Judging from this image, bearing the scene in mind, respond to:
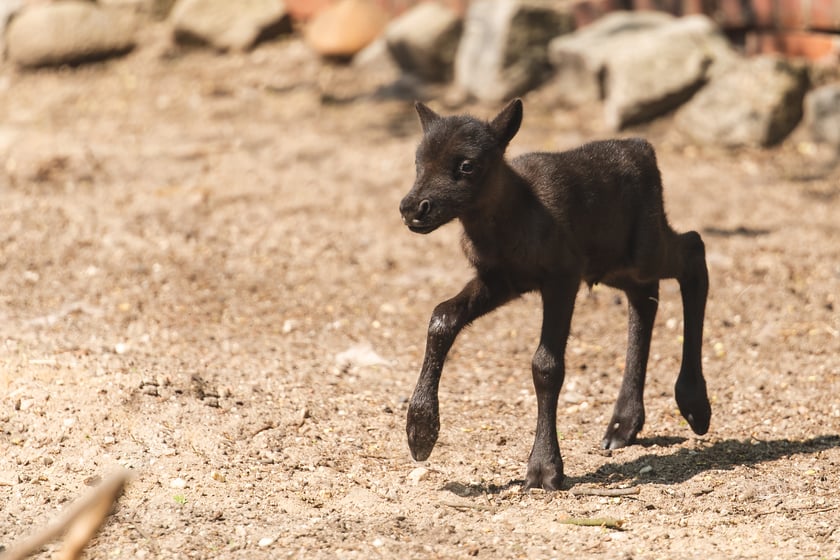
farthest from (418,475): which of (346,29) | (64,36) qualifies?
(64,36)

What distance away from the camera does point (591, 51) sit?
1292 centimetres

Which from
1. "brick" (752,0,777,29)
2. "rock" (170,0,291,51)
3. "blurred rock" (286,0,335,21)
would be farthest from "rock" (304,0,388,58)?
"brick" (752,0,777,29)

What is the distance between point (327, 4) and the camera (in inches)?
635

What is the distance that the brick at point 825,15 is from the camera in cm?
1205

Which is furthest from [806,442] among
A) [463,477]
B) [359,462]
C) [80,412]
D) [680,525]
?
[80,412]

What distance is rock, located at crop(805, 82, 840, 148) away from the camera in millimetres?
11844

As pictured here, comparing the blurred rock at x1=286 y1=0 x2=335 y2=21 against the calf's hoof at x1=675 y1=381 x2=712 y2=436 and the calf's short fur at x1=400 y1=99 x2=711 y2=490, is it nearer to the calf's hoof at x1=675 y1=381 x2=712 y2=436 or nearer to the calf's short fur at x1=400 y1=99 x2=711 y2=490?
the calf's short fur at x1=400 y1=99 x2=711 y2=490

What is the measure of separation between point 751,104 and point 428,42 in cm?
398

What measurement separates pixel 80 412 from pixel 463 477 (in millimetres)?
2068

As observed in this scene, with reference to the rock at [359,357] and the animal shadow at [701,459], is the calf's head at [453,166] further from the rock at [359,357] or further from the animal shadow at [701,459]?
the rock at [359,357]

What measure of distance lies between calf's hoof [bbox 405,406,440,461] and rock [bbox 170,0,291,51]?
35.9 ft

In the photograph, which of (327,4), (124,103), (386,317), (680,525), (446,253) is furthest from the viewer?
(327,4)

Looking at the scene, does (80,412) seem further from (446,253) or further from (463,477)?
(446,253)

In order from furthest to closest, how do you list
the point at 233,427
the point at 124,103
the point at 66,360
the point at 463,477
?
the point at 124,103
the point at 66,360
the point at 233,427
the point at 463,477
